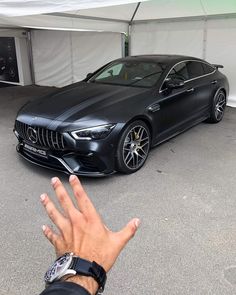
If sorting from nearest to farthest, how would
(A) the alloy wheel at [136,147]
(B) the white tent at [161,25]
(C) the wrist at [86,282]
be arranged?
(C) the wrist at [86,282], (A) the alloy wheel at [136,147], (B) the white tent at [161,25]

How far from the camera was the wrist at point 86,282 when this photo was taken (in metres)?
0.90

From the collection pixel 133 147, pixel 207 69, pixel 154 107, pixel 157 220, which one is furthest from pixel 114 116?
pixel 207 69

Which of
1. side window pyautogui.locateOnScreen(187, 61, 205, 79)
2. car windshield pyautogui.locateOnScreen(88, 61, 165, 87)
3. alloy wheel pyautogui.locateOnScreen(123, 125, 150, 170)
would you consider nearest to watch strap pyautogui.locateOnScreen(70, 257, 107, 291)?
alloy wheel pyautogui.locateOnScreen(123, 125, 150, 170)

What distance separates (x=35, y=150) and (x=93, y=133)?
80 centimetres

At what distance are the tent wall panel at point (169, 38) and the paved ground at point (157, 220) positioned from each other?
381 cm

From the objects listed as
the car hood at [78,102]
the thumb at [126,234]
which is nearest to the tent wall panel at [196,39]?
the car hood at [78,102]

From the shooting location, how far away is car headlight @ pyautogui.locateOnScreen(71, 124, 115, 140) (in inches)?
149

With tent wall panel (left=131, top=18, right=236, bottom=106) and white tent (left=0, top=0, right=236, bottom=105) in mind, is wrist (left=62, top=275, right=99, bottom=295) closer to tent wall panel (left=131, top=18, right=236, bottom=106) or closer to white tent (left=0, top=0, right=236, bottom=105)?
white tent (left=0, top=0, right=236, bottom=105)

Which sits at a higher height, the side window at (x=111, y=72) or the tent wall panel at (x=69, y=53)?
the side window at (x=111, y=72)

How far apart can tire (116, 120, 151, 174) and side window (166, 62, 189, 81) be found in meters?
1.06

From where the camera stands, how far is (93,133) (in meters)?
3.81

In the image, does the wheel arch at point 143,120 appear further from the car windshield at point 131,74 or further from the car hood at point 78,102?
the car windshield at point 131,74

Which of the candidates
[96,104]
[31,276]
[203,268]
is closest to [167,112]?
[96,104]

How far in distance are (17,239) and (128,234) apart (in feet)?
7.14
